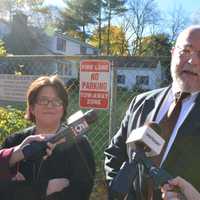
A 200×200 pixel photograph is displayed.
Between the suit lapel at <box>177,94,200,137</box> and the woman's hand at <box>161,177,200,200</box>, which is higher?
the suit lapel at <box>177,94,200,137</box>

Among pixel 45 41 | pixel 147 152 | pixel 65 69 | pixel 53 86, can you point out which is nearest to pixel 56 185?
pixel 53 86

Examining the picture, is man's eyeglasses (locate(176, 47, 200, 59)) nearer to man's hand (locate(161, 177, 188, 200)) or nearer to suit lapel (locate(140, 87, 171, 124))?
suit lapel (locate(140, 87, 171, 124))

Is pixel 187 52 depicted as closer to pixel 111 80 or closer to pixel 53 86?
pixel 53 86

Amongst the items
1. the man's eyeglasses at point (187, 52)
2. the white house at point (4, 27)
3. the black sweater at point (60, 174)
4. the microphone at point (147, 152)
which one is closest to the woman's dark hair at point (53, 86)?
the black sweater at point (60, 174)

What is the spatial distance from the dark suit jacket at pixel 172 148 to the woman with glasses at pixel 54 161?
20 centimetres

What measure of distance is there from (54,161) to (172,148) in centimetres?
84

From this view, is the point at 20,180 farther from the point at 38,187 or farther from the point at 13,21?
the point at 13,21

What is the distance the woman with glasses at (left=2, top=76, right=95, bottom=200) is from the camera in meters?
3.59

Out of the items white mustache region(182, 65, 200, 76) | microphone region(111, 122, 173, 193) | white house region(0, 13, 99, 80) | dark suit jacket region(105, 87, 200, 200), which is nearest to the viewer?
microphone region(111, 122, 173, 193)

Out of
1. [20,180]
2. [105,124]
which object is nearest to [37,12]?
[105,124]

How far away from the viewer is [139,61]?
18.2 feet

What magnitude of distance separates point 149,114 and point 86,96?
77.0 inches

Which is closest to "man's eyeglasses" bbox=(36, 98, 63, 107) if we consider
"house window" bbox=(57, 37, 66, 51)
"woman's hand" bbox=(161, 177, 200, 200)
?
"woman's hand" bbox=(161, 177, 200, 200)

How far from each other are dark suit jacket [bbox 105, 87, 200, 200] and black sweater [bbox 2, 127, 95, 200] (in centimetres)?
20
